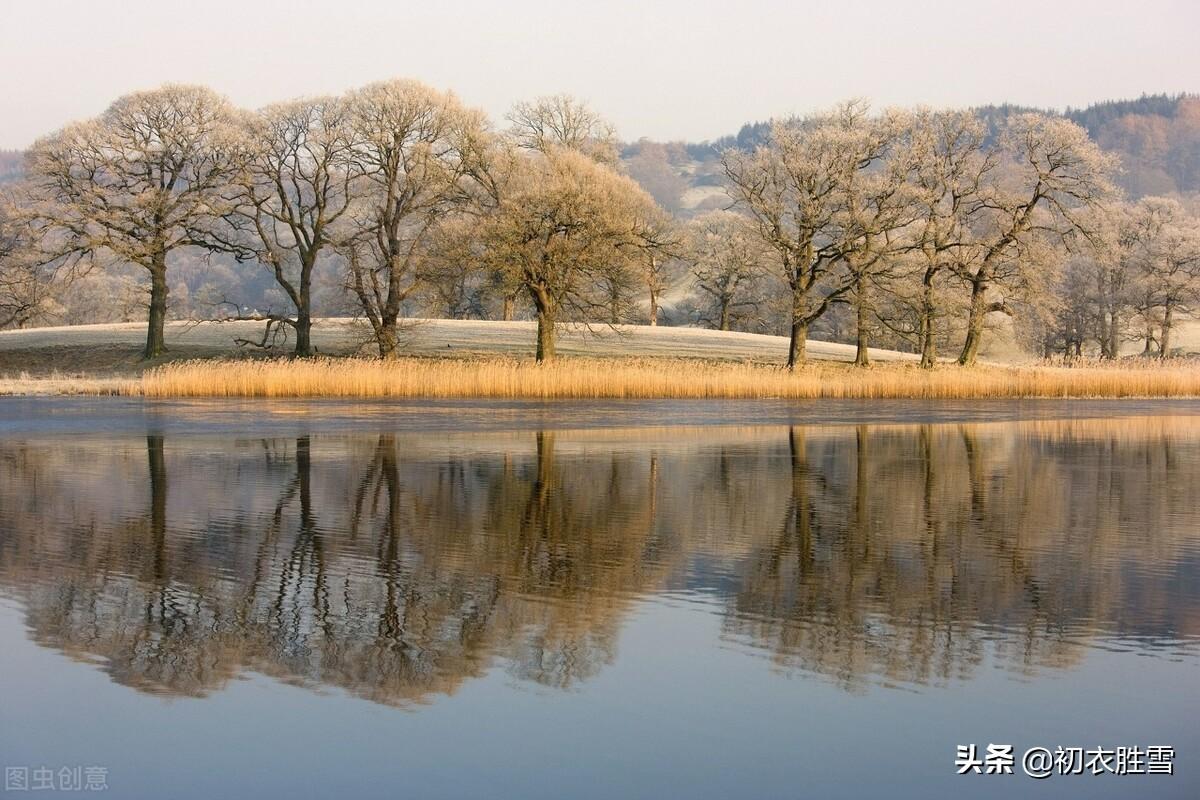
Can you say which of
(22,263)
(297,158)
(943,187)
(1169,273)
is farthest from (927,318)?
(22,263)

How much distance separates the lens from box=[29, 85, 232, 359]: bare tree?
49.2 metres

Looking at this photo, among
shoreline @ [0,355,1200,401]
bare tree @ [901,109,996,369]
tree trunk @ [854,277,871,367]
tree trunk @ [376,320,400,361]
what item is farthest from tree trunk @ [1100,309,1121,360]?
tree trunk @ [376,320,400,361]

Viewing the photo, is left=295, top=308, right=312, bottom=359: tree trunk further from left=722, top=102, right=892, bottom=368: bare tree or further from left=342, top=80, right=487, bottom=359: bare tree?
left=722, top=102, right=892, bottom=368: bare tree

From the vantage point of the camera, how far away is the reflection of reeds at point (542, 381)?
3862 centimetres

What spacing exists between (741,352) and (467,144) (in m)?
17.8

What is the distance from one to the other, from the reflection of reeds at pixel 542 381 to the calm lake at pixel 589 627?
685 inches

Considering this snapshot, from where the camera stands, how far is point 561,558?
42.3 feet

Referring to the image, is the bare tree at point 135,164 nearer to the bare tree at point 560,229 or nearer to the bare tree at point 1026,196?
the bare tree at point 560,229

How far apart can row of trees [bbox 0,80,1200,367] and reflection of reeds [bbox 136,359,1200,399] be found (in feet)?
13.3

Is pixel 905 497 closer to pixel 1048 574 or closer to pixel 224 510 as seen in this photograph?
pixel 1048 574

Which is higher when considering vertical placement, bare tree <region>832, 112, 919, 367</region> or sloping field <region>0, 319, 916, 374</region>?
bare tree <region>832, 112, 919, 367</region>

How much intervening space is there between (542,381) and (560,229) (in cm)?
637

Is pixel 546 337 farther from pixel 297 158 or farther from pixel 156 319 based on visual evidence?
pixel 156 319

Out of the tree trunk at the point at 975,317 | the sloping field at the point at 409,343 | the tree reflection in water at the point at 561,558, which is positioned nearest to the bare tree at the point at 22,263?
the sloping field at the point at 409,343
